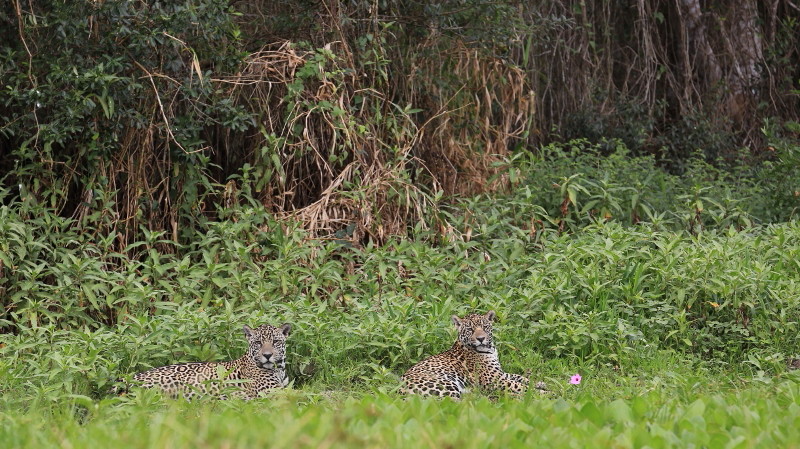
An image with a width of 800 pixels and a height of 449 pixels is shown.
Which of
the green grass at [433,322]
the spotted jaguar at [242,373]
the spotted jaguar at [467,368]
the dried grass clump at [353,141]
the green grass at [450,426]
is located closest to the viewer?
the green grass at [450,426]

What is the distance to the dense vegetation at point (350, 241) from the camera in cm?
462

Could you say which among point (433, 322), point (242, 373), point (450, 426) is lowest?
point (433, 322)

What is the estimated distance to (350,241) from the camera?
31.3ft

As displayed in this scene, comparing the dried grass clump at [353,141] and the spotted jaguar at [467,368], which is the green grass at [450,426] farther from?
the dried grass clump at [353,141]

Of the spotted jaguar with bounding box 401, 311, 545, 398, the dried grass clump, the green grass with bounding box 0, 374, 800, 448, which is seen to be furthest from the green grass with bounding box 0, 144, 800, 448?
the dried grass clump

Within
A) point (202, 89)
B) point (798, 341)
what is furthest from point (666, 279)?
point (202, 89)

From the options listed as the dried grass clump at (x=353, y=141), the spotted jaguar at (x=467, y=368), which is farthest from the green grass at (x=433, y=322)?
the dried grass clump at (x=353, y=141)

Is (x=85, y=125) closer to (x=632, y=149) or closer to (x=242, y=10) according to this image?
(x=242, y=10)

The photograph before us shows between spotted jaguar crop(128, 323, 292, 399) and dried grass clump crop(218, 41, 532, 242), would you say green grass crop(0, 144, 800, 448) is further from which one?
dried grass clump crop(218, 41, 532, 242)

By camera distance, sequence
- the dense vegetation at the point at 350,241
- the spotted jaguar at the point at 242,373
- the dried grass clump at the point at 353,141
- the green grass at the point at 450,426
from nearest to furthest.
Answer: the green grass at the point at 450,426 → the dense vegetation at the point at 350,241 → the spotted jaguar at the point at 242,373 → the dried grass clump at the point at 353,141

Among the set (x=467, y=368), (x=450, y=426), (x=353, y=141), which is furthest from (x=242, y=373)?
(x=353, y=141)

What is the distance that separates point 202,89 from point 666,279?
4.48 meters

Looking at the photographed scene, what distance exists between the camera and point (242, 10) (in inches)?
433

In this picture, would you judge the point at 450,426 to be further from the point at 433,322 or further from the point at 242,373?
the point at 433,322
